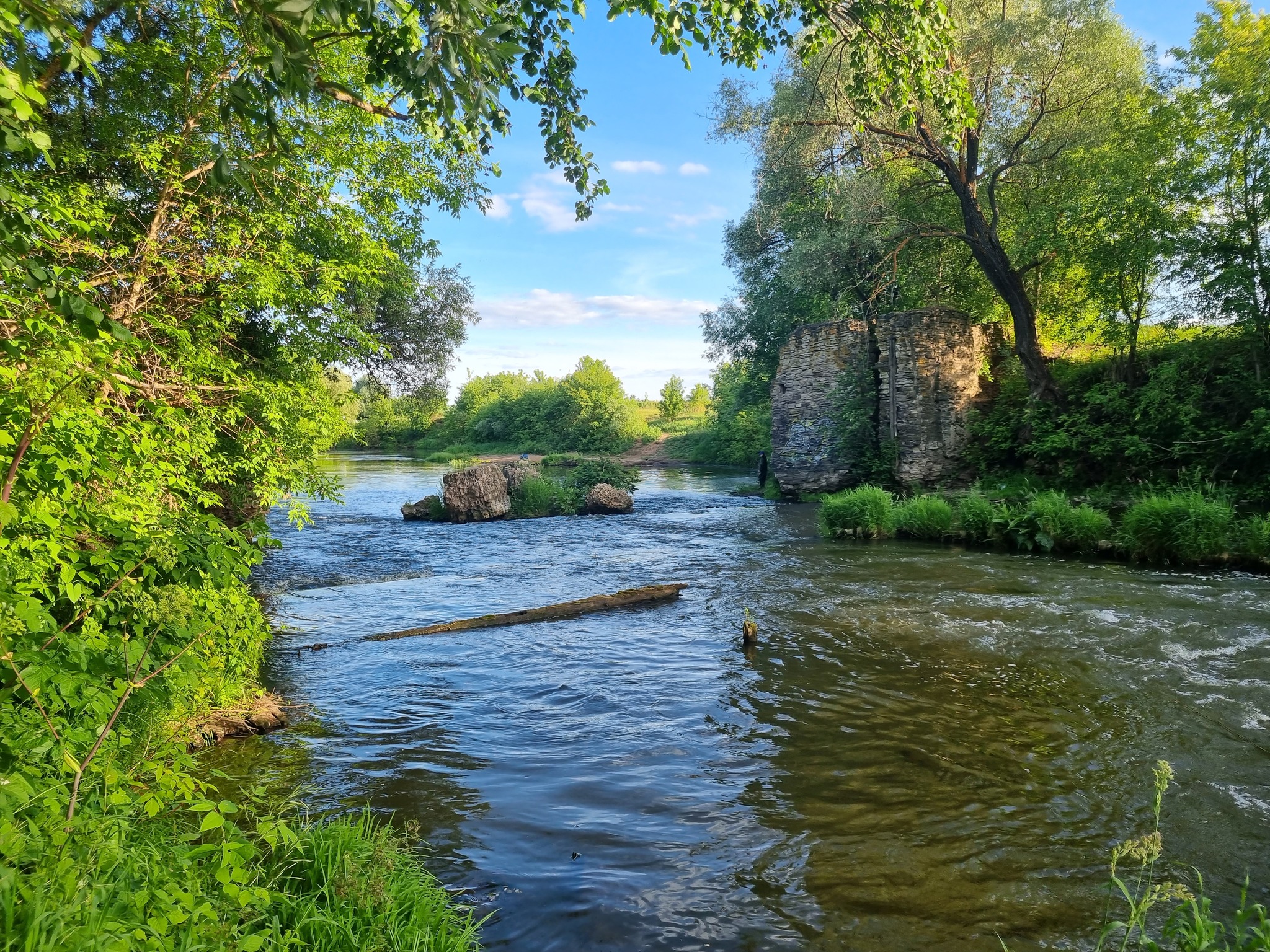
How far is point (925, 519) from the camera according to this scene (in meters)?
15.2

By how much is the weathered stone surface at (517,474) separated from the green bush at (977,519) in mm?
13189

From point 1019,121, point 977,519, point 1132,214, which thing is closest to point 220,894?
point 977,519

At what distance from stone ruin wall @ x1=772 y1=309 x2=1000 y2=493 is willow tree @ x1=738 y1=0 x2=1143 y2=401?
1.89 meters

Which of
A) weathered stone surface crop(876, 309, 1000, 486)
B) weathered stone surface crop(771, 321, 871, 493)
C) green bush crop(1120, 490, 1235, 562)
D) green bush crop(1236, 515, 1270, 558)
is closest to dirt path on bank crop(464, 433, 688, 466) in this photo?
weathered stone surface crop(771, 321, 871, 493)

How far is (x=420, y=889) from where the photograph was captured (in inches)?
129

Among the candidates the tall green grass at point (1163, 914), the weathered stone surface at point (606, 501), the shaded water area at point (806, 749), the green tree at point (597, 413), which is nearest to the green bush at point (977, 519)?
the shaded water area at point (806, 749)

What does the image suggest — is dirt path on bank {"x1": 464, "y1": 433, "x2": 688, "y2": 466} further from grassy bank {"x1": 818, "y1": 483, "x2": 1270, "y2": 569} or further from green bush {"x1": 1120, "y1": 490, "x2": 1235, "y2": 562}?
green bush {"x1": 1120, "y1": 490, "x2": 1235, "y2": 562}

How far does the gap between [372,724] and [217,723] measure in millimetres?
1178

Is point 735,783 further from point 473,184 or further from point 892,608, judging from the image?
point 473,184

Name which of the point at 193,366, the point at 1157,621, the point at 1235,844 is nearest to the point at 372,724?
the point at 193,366

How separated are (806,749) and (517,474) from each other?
18385 millimetres

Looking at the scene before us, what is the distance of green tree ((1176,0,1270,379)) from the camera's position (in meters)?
13.1

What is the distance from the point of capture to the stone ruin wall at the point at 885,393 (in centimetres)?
1980

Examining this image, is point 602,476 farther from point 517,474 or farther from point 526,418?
point 526,418
